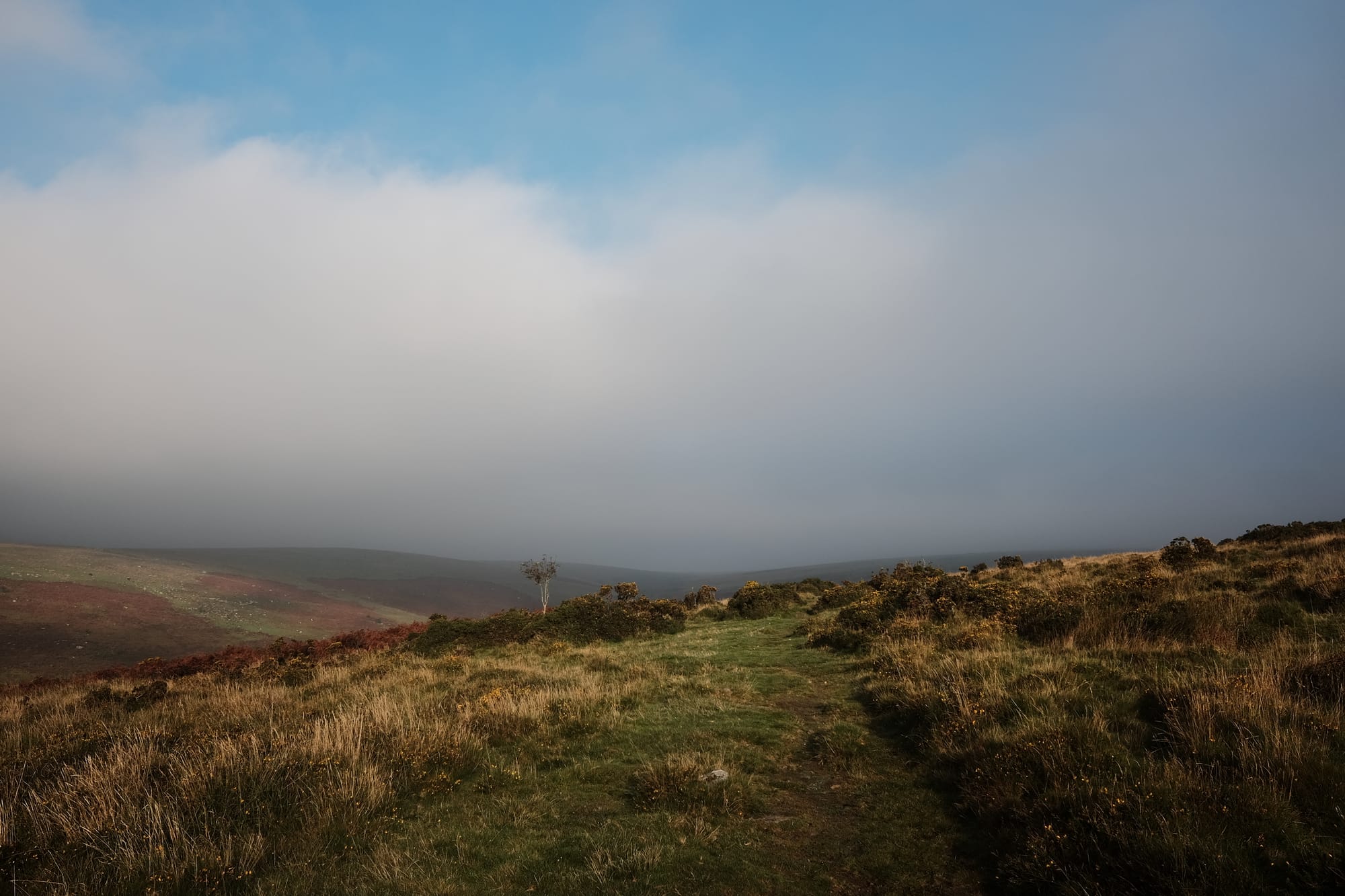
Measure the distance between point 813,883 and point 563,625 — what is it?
73.6ft

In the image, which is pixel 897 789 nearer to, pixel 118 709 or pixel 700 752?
pixel 700 752

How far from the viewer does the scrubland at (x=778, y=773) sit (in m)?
5.49

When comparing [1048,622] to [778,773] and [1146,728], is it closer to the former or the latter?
[1146,728]

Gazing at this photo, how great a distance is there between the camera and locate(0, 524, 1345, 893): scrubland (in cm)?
549

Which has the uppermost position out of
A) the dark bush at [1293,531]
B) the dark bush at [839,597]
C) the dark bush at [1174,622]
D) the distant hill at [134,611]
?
the dark bush at [1293,531]

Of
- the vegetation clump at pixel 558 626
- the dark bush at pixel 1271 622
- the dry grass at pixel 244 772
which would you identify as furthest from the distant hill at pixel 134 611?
the dry grass at pixel 244 772

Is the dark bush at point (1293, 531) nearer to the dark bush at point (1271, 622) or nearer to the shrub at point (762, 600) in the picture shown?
the dark bush at point (1271, 622)

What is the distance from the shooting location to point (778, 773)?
345 inches

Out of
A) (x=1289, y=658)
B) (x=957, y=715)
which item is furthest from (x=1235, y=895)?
(x=1289, y=658)

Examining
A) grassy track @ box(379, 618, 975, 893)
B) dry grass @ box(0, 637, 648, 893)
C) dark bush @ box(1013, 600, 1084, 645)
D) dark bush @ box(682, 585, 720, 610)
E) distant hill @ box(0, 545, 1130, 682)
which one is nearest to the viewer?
grassy track @ box(379, 618, 975, 893)

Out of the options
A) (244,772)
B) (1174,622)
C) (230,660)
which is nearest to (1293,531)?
(1174,622)

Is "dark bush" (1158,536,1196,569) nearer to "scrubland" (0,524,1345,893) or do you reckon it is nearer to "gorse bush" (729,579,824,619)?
"scrubland" (0,524,1345,893)

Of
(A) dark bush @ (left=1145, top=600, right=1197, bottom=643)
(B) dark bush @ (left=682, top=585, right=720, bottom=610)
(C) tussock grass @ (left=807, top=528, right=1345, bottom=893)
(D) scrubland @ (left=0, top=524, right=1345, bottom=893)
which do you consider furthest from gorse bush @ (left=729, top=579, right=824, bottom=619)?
(A) dark bush @ (left=1145, top=600, right=1197, bottom=643)

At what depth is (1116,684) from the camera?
30.9 ft
